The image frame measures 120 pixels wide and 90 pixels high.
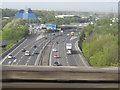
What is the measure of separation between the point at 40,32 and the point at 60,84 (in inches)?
492

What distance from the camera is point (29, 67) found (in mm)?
583

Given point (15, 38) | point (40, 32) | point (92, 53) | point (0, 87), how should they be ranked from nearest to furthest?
point (0, 87) → point (92, 53) → point (15, 38) → point (40, 32)

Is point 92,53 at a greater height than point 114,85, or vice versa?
point 114,85

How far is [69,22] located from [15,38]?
39.4 feet

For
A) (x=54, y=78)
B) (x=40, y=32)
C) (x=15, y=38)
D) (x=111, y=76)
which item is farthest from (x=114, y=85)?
(x=40, y=32)

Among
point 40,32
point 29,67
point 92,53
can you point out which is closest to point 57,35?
point 40,32

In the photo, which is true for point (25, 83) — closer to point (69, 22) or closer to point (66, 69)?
point (66, 69)

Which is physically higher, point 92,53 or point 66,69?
point 66,69

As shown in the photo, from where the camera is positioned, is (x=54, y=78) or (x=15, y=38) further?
(x=15, y=38)

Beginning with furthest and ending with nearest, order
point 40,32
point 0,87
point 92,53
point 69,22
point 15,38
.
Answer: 1. point 69,22
2. point 40,32
3. point 15,38
4. point 92,53
5. point 0,87

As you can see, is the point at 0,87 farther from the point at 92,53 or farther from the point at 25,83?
the point at 92,53

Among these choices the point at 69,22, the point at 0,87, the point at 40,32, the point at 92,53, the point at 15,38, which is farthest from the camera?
the point at 69,22

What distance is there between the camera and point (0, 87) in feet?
1.72

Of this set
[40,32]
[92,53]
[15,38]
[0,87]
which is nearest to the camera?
[0,87]
